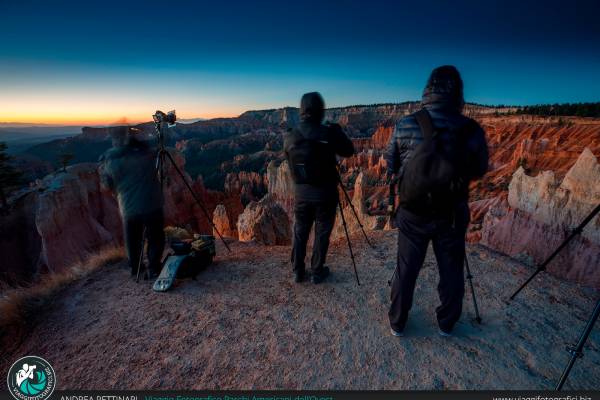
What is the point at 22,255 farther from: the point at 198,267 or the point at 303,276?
the point at 303,276

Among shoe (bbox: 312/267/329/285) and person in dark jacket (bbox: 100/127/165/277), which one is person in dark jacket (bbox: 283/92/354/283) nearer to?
shoe (bbox: 312/267/329/285)

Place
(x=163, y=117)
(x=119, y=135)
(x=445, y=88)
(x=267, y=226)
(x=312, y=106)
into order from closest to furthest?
(x=445, y=88), (x=312, y=106), (x=119, y=135), (x=163, y=117), (x=267, y=226)

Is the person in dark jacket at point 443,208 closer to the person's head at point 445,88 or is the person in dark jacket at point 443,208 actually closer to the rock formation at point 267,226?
the person's head at point 445,88

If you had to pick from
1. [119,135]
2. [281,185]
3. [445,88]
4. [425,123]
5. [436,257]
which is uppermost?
[445,88]

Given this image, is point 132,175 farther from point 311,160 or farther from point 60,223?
point 60,223

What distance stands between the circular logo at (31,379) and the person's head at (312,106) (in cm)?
344

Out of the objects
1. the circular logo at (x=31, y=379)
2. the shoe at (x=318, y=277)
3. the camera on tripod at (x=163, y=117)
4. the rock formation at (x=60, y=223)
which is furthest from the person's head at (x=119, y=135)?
the rock formation at (x=60, y=223)

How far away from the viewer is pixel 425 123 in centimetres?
205

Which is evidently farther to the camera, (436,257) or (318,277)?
(318,277)

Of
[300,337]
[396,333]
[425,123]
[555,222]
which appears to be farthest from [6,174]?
[555,222]

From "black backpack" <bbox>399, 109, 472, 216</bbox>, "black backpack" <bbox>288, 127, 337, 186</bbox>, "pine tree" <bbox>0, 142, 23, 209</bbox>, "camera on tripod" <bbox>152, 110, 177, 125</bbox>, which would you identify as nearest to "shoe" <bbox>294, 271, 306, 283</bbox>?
"black backpack" <bbox>288, 127, 337, 186</bbox>

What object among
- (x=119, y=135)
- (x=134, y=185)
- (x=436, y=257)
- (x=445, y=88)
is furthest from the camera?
(x=134, y=185)

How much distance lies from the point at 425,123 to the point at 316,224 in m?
1.86

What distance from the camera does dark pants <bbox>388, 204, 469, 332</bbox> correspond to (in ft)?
7.41
